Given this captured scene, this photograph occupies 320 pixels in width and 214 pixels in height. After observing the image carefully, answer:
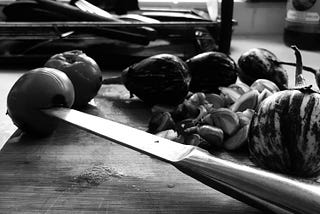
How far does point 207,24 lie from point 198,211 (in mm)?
619

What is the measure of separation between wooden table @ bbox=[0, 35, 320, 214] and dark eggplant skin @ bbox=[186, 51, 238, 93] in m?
0.15

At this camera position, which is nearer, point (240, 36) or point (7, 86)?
point (7, 86)

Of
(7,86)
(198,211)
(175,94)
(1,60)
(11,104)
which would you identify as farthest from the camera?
(1,60)

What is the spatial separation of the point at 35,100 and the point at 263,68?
40 cm

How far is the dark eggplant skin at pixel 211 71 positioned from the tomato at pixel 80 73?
0.53 feet

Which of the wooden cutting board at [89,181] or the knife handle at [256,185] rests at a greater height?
the knife handle at [256,185]

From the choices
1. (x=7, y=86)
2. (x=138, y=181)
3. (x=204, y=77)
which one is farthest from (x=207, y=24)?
(x=138, y=181)

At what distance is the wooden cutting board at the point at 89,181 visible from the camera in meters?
0.46

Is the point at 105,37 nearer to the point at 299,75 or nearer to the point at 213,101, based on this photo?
the point at 213,101

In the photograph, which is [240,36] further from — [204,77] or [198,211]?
[198,211]

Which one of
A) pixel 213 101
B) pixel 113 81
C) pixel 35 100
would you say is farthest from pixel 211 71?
pixel 35 100

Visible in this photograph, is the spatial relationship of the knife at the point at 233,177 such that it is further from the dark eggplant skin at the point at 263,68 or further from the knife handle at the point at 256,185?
the dark eggplant skin at the point at 263,68

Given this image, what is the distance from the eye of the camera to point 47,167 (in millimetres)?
549

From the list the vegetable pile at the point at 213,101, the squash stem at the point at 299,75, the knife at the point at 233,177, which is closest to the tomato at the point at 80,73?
the vegetable pile at the point at 213,101
